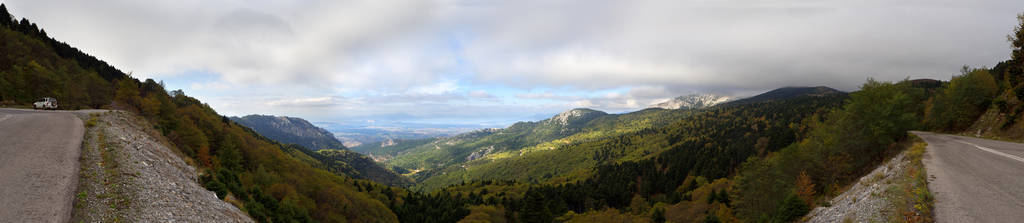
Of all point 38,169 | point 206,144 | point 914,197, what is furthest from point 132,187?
point 914,197

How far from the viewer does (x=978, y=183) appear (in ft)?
47.9

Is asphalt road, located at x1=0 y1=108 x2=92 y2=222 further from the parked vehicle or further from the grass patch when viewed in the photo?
the grass patch

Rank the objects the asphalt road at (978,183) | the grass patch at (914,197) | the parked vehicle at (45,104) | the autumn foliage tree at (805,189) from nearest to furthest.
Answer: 1. the asphalt road at (978,183)
2. the grass patch at (914,197)
3. the autumn foliage tree at (805,189)
4. the parked vehicle at (45,104)

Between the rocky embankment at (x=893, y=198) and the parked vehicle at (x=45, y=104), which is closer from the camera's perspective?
the rocky embankment at (x=893, y=198)

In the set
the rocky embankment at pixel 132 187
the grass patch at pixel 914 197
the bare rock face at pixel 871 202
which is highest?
the rocky embankment at pixel 132 187

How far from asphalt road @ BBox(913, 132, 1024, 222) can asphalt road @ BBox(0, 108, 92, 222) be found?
3482cm

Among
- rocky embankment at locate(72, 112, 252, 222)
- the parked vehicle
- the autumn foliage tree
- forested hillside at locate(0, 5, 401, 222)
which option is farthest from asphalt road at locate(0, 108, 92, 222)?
the autumn foliage tree

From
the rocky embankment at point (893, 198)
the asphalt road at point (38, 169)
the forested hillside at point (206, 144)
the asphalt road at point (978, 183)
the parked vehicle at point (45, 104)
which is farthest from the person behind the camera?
the parked vehicle at point (45, 104)

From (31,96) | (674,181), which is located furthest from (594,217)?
(31,96)

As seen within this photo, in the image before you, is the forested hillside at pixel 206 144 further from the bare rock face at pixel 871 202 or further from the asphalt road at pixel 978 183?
the asphalt road at pixel 978 183

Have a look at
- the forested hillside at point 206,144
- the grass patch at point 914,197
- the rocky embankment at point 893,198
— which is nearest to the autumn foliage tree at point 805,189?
the rocky embankment at point 893,198

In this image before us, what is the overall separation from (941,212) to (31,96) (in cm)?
11220

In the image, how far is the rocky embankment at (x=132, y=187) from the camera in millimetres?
13316

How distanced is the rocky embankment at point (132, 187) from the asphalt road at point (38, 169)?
15.5 inches
